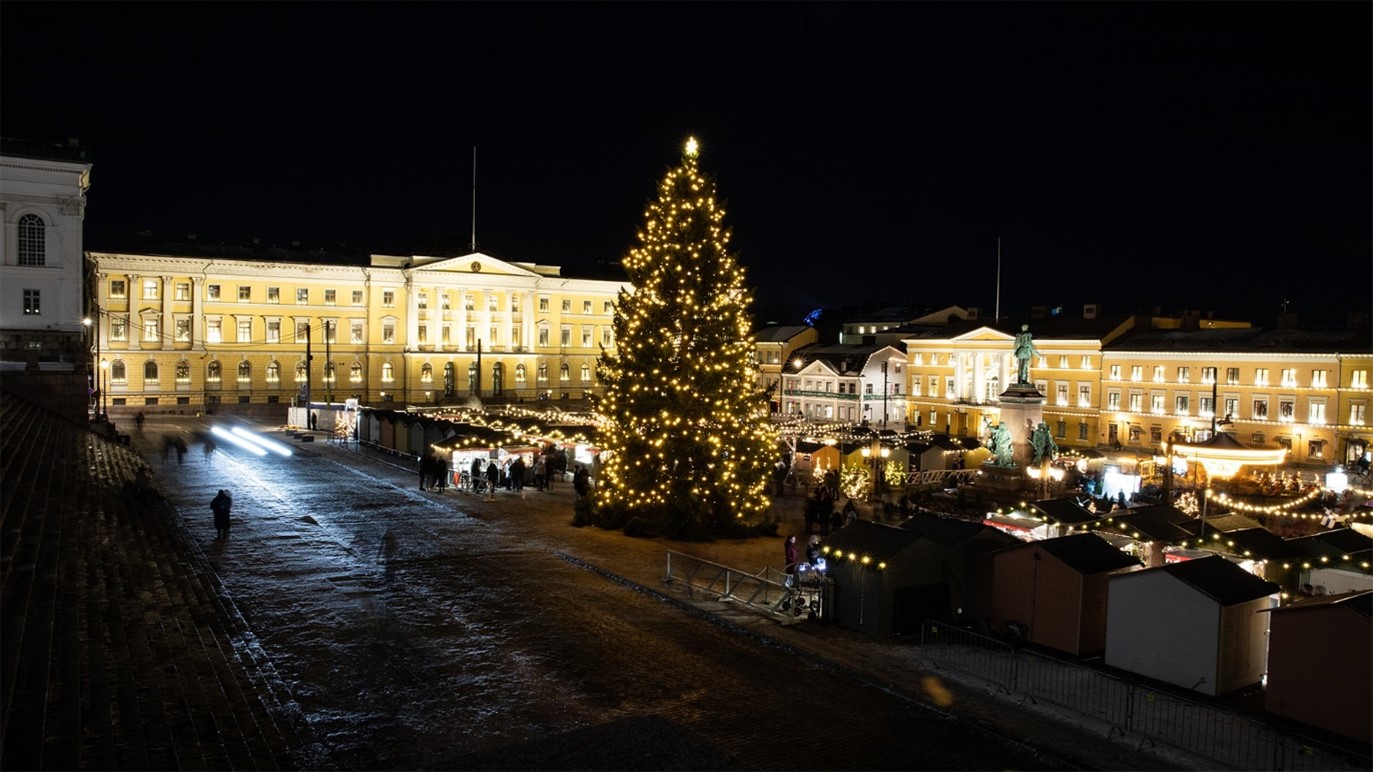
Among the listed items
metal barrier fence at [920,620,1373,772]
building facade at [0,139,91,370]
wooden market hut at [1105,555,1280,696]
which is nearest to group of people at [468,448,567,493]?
metal barrier fence at [920,620,1373,772]

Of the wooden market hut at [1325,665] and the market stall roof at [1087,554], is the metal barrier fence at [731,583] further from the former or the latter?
the wooden market hut at [1325,665]

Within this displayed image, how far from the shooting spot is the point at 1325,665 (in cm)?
1149

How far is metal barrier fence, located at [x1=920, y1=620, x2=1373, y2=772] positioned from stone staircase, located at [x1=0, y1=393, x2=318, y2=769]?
30.3ft

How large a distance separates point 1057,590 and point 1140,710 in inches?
116

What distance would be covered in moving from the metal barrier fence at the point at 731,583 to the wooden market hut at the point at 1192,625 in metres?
5.73

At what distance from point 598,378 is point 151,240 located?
2654 inches

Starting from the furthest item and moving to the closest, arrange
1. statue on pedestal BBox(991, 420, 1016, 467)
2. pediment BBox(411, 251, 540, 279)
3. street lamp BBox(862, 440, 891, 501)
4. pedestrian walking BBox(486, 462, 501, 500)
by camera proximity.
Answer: pediment BBox(411, 251, 540, 279) < street lamp BBox(862, 440, 891, 501) < statue on pedestal BBox(991, 420, 1016, 467) < pedestrian walking BBox(486, 462, 501, 500)

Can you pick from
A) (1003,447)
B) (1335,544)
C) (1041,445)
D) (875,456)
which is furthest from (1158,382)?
(1335,544)

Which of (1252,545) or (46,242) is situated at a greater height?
(46,242)

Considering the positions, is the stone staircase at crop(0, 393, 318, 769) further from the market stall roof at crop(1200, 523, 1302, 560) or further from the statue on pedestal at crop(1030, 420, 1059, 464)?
the statue on pedestal at crop(1030, 420, 1059, 464)

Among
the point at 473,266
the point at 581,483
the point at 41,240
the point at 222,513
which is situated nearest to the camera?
the point at 222,513

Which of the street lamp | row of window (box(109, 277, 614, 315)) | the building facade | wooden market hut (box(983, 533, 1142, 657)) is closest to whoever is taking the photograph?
wooden market hut (box(983, 533, 1142, 657))

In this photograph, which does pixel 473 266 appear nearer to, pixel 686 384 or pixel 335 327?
pixel 335 327

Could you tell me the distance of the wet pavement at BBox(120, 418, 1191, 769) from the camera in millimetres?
10211
